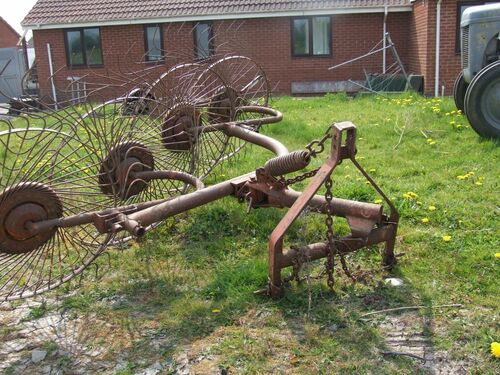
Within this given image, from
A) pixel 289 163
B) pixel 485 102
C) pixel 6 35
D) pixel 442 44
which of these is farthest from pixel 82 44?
pixel 6 35

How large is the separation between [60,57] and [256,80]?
13627 millimetres

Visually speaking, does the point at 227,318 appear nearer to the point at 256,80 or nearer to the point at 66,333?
the point at 66,333

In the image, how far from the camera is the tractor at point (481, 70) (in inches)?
250

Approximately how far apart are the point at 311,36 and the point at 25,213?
554 inches

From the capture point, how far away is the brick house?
1534 centimetres

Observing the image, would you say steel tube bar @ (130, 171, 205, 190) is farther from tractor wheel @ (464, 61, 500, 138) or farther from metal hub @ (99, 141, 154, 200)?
tractor wheel @ (464, 61, 500, 138)

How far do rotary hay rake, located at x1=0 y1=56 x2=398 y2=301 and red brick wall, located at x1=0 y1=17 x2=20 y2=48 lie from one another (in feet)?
121

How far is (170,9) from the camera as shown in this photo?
53.2ft

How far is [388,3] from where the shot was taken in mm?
15133

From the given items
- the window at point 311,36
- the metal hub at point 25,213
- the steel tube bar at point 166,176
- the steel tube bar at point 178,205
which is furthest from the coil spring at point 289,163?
the window at point 311,36

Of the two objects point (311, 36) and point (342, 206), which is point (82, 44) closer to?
point (311, 36)

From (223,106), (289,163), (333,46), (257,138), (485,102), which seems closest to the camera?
(289,163)

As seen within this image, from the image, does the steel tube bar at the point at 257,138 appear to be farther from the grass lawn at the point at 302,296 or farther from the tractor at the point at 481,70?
the tractor at the point at 481,70

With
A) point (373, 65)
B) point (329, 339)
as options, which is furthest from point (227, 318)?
point (373, 65)
